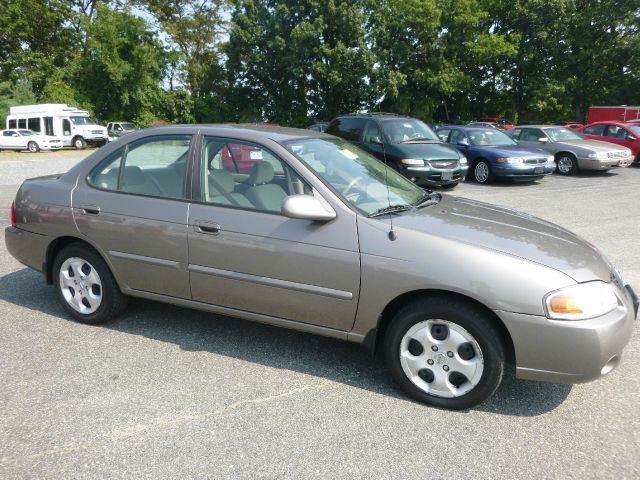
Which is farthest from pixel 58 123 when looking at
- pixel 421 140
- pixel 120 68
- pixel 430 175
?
pixel 430 175

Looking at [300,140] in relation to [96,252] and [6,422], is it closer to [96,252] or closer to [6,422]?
[96,252]

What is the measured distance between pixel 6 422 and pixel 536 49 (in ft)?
140

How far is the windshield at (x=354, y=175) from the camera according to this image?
11.4ft

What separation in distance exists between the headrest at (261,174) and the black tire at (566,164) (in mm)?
13856

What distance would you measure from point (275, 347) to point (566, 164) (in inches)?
552

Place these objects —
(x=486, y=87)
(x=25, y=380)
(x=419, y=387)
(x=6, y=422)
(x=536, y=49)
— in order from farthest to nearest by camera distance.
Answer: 1. (x=486, y=87)
2. (x=536, y=49)
3. (x=25, y=380)
4. (x=419, y=387)
5. (x=6, y=422)

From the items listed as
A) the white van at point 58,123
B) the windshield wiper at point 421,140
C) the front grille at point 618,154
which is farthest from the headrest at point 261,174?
the white van at point 58,123

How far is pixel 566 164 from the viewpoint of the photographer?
50.3 feet

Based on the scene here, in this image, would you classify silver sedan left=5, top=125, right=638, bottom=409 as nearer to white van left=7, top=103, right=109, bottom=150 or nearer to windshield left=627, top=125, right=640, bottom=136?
windshield left=627, top=125, right=640, bottom=136

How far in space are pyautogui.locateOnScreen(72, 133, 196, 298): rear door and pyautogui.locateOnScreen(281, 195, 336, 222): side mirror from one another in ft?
2.87

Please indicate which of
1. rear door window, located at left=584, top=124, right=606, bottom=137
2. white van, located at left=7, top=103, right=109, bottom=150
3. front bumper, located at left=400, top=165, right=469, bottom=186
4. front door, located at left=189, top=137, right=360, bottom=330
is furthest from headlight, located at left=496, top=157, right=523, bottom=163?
white van, located at left=7, top=103, right=109, bottom=150

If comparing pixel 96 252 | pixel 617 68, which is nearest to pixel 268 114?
pixel 617 68

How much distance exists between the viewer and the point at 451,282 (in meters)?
2.90

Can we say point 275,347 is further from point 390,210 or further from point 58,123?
point 58,123
